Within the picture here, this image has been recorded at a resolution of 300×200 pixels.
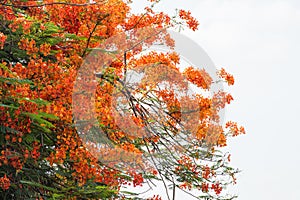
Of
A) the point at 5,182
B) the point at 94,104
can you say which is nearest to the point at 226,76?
the point at 94,104

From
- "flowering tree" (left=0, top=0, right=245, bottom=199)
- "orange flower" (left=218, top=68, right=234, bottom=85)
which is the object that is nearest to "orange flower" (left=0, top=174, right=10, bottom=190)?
"flowering tree" (left=0, top=0, right=245, bottom=199)

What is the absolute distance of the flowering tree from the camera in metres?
7.15

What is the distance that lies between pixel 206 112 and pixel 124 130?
160 centimetres

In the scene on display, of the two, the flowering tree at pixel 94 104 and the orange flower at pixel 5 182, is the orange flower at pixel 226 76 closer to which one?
the flowering tree at pixel 94 104

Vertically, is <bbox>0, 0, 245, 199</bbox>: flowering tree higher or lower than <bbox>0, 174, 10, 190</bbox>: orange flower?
higher

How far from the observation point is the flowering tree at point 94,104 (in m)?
7.15

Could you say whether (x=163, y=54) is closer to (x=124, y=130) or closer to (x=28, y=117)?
(x=124, y=130)

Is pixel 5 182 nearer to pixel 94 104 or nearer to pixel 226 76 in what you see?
pixel 94 104

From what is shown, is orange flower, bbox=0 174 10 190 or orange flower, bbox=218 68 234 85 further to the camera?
orange flower, bbox=218 68 234 85

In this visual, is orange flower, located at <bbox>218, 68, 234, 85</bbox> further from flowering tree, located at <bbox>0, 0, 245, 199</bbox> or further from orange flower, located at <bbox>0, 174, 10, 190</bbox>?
orange flower, located at <bbox>0, 174, 10, 190</bbox>

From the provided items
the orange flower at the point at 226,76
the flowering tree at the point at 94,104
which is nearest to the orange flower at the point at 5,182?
the flowering tree at the point at 94,104

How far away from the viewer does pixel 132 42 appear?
31.8 feet

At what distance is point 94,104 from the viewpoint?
787cm

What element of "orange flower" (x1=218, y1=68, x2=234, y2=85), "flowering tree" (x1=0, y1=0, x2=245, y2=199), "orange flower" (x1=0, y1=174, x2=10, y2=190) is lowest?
"orange flower" (x1=0, y1=174, x2=10, y2=190)
